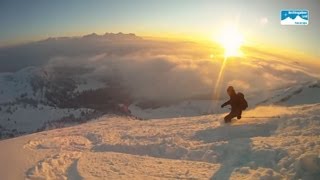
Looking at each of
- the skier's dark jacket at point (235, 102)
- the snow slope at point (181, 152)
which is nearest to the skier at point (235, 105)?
the skier's dark jacket at point (235, 102)

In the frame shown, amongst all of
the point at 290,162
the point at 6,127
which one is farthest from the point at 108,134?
the point at 6,127

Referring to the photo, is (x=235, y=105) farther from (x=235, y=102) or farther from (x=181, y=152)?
(x=181, y=152)

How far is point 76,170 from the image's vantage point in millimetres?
9430

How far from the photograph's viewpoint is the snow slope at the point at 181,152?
8.68 metres

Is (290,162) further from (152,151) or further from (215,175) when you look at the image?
(152,151)

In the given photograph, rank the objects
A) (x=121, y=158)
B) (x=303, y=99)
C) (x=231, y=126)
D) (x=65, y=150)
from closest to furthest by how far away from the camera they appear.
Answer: (x=121, y=158), (x=65, y=150), (x=231, y=126), (x=303, y=99)

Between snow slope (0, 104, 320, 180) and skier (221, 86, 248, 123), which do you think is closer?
snow slope (0, 104, 320, 180)

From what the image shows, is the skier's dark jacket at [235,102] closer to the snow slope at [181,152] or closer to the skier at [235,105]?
the skier at [235,105]

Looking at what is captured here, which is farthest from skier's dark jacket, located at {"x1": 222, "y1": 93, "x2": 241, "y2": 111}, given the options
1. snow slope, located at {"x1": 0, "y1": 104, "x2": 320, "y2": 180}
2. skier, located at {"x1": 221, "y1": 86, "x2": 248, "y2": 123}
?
snow slope, located at {"x1": 0, "y1": 104, "x2": 320, "y2": 180}

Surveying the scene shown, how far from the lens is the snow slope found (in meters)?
8.68

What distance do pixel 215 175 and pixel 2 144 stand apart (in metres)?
7.96

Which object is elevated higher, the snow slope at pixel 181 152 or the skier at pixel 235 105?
the skier at pixel 235 105

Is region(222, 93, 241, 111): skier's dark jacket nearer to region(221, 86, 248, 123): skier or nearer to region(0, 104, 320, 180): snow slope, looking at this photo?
region(221, 86, 248, 123): skier

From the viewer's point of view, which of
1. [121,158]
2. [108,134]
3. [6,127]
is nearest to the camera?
[121,158]
